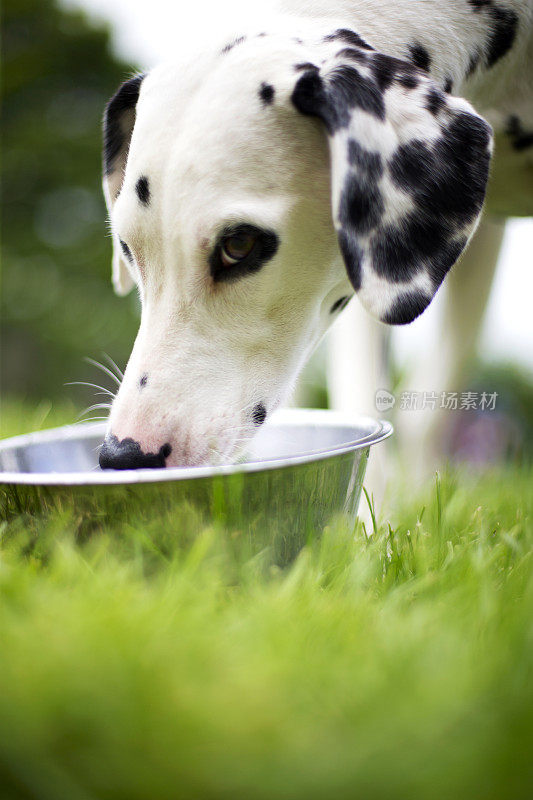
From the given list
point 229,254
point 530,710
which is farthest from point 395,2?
point 530,710

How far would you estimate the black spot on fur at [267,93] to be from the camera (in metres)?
1.44

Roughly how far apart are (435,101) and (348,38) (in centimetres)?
28

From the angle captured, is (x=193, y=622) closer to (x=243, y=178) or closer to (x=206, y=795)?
(x=206, y=795)

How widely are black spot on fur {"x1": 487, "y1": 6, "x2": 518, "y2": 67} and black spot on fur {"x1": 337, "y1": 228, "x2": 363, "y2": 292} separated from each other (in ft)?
2.87

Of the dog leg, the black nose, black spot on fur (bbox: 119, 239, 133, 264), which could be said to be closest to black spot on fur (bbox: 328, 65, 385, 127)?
black spot on fur (bbox: 119, 239, 133, 264)

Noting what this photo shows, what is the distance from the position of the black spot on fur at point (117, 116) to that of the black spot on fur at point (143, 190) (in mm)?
604

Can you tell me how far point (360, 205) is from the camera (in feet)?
4.51

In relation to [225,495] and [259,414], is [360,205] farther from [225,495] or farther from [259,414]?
[225,495]

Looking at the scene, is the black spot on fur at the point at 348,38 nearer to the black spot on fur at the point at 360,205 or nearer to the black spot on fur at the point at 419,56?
the black spot on fur at the point at 419,56

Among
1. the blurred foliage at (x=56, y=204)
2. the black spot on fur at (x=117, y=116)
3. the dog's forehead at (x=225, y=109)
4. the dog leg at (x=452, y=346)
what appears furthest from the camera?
the blurred foliage at (x=56, y=204)

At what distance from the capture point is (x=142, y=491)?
41.7 inches

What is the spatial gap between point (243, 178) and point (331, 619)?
2.90 feet

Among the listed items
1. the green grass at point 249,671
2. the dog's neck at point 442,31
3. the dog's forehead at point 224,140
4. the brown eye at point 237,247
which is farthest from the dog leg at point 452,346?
the green grass at point 249,671

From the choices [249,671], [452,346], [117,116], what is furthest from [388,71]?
[452,346]
